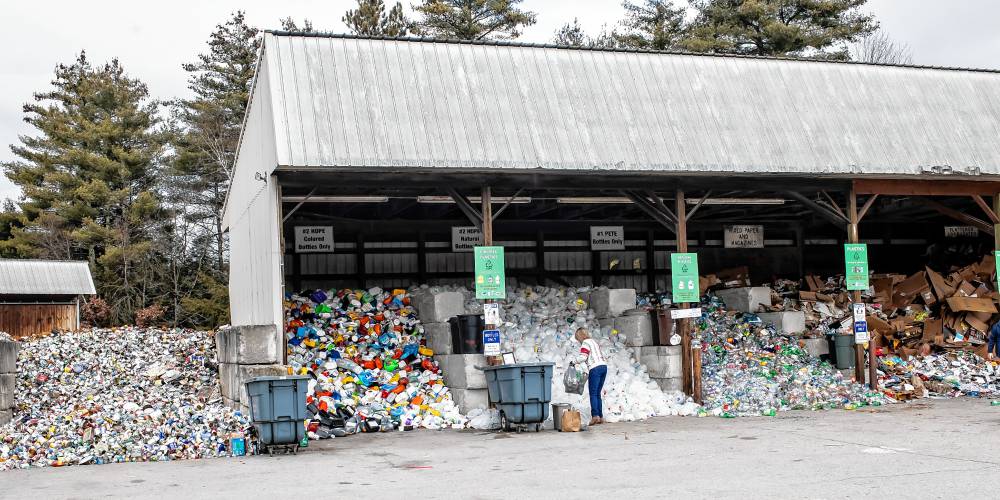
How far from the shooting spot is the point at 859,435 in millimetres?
12781

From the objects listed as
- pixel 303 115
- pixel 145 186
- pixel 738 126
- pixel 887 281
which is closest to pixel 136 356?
pixel 303 115

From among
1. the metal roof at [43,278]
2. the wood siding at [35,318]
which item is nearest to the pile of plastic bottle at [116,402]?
the wood siding at [35,318]

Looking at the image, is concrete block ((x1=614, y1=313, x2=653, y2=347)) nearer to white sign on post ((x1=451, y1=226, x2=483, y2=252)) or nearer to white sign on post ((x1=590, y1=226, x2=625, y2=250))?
white sign on post ((x1=451, y1=226, x2=483, y2=252))

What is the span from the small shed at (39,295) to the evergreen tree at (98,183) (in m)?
7.16

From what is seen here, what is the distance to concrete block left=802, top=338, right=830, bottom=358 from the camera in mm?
19828

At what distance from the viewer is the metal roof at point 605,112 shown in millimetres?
16391

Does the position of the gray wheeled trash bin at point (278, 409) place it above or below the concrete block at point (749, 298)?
below

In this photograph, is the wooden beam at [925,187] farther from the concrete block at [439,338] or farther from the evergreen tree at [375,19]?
the evergreen tree at [375,19]

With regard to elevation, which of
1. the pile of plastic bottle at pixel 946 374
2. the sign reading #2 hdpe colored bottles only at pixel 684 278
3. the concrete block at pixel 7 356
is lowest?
the pile of plastic bottle at pixel 946 374

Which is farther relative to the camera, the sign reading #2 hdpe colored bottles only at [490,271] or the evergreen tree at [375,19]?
the evergreen tree at [375,19]

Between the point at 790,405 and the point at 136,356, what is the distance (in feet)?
45.2

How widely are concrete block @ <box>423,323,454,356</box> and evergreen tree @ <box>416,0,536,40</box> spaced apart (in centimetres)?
2839

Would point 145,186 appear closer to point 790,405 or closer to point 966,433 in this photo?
point 790,405

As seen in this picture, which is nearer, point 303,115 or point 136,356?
point 303,115
